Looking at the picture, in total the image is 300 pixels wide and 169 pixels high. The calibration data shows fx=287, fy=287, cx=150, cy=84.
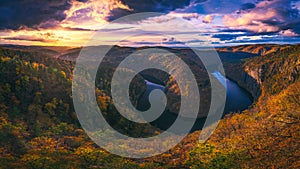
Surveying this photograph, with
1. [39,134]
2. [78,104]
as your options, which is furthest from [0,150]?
[78,104]

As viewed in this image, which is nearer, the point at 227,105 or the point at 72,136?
the point at 72,136

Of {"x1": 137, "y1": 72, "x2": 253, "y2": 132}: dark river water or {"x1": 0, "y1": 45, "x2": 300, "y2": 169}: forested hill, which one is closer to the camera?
{"x1": 0, "y1": 45, "x2": 300, "y2": 169}: forested hill

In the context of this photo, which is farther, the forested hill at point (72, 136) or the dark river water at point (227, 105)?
the dark river water at point (227, 105)

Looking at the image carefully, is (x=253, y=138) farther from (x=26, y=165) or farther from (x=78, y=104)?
(x=78, y=104)

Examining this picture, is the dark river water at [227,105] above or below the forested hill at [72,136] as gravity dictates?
below

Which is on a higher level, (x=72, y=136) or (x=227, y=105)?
(x=72, y=136)

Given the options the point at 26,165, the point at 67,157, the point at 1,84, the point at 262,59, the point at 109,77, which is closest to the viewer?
the point at 26,165

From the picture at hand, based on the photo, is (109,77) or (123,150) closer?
(123,150)

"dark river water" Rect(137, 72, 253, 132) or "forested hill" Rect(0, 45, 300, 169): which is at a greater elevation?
"forested hill" Rect(0, 45, 300, 169)
